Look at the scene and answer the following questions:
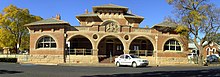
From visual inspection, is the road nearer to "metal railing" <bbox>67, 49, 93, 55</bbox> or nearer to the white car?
the white car

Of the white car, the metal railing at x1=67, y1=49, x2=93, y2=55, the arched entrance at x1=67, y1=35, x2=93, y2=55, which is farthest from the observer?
the arched entrance at x1=67, y1=35, x2=93, y2=55

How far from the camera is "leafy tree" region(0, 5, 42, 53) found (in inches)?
2586

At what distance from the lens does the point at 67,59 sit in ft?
138

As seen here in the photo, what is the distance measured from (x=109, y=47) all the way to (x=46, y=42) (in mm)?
9005

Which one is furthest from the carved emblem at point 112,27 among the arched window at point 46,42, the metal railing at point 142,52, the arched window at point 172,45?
the arched window at point 172,45

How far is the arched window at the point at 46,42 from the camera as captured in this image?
4306 centimetres

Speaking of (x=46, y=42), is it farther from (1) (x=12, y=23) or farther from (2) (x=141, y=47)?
(1) (x=12, y=23)

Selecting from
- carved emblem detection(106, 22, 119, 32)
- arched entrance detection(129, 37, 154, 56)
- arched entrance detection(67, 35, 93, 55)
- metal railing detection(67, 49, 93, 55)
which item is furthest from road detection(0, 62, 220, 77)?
arched entrance detection(129, 37, 154, 56)

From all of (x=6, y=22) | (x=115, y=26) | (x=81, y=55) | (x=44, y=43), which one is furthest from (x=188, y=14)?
(x=6, y=22)

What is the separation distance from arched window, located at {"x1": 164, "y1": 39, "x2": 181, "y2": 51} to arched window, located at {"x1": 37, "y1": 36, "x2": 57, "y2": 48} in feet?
50.7

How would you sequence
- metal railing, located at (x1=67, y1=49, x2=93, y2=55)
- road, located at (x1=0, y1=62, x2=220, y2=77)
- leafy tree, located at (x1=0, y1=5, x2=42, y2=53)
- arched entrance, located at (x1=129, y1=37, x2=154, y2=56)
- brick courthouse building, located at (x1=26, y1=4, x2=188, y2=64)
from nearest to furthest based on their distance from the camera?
road, located at (x1=0, y1=62, x2=220, y2=77) → brick courthouse building, located at (x1=26, y1=4, x2=188, y2=64) → metal railing, located at (x1=67, y1=49, x2=93, y2=55) → arched entrance, located at (x1=129, y1=37, x2=154, y2=56) → leafy tree, located at (x1=0, y1=5, x2=42, y2=53)

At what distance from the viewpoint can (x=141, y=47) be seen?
47188 mm

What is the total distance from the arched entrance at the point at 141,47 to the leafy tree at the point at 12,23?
94.8ft

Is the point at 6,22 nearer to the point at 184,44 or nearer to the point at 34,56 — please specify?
the point at 34,56
